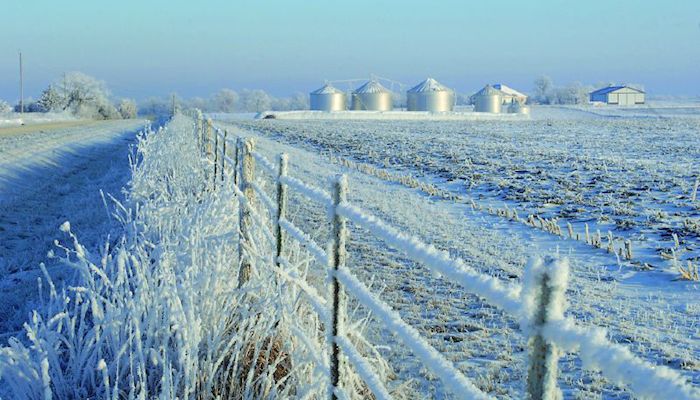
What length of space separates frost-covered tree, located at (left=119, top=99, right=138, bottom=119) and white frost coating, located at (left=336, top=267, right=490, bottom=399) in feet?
372

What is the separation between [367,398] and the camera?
4305mm

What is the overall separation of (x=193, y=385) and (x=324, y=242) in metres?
5.23

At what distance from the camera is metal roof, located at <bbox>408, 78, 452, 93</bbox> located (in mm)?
92256

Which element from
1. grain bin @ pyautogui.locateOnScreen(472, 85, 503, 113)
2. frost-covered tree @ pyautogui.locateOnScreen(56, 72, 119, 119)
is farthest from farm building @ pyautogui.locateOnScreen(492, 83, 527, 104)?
frost-covered tree @ pyautogui.locateOnScreen(56, 72, 119, 119)

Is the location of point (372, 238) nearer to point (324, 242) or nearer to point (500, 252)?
point (324, 242)

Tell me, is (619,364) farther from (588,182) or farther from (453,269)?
(588,182)

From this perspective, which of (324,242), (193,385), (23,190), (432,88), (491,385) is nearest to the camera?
(193,385)

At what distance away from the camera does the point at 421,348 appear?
2.34 metres

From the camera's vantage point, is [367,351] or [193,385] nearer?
[193,385]

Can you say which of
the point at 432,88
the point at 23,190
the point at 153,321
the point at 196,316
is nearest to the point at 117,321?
the point at 153,321

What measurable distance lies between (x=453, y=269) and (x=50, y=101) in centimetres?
10579

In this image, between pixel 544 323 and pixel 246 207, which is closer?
pixel 544 323

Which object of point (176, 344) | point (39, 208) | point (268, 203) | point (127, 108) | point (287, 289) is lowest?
point (39, 208)

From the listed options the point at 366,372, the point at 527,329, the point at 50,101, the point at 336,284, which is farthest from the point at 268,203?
the point at 50,101
